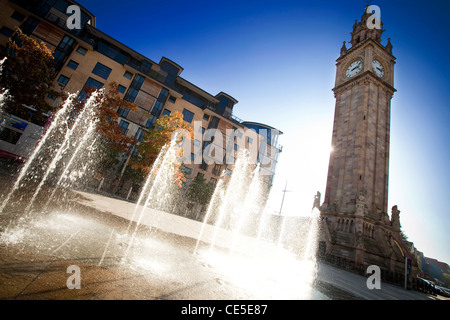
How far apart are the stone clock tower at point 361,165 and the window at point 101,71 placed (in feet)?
94.3

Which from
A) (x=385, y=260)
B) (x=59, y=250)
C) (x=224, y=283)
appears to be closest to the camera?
(x=59, y=250)

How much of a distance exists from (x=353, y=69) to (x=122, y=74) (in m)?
28.9

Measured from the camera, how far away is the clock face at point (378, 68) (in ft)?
65.1

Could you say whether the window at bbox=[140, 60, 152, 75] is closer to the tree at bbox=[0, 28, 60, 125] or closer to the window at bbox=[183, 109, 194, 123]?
the window at bbox=[183, 109, 194, 123]

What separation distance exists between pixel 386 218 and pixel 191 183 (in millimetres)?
20993

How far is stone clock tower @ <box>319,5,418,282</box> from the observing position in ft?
43.8

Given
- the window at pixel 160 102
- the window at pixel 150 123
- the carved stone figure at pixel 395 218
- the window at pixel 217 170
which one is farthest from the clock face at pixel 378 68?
the window at pixel 150 123

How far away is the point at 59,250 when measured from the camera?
254 cm

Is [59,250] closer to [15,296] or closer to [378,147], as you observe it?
[15,296]

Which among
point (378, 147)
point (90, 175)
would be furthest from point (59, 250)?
point (378, 147)

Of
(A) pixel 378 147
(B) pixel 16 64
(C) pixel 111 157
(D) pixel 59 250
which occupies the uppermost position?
(A) pixel 378 147

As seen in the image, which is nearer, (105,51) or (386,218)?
(386,218)

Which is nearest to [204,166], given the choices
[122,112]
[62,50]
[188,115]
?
[188,115]

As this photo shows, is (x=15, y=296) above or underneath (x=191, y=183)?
underneath
